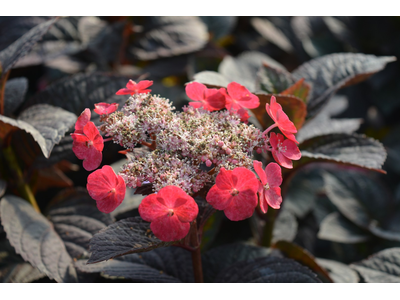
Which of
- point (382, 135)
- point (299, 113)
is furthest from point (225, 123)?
point (382, 135)

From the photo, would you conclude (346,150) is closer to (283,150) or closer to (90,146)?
(283,150)

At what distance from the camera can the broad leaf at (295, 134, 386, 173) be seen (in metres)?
0.75

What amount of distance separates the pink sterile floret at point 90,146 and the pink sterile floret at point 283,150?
28 cm

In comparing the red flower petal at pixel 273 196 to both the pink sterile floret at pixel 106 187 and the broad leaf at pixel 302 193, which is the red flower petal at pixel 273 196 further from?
the broad leaf at pixel 302 193

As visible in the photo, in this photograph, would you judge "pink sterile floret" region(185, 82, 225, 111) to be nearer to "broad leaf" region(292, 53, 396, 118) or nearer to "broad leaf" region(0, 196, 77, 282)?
"broad leaf" region(292, 53, 396, 118)

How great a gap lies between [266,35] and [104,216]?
1.23 m

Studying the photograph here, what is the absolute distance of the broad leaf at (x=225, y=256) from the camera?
2.85ft

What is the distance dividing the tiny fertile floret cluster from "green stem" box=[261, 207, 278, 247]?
1.28 feet

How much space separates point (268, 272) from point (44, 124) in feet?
1.97

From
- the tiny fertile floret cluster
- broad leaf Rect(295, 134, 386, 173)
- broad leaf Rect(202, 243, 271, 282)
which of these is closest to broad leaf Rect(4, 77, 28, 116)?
the tiny fertile floret cluster

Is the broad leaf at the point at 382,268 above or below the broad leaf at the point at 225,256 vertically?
below

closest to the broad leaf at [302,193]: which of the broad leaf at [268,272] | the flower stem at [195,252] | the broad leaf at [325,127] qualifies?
the broad leaf at [325,127]

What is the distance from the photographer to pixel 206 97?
0.65 m

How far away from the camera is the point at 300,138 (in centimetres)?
97
